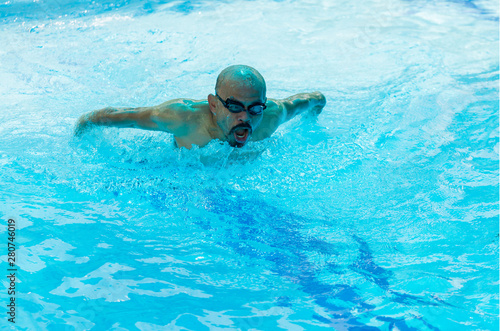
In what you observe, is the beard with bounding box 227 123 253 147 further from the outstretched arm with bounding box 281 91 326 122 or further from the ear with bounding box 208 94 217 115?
the outstretched arm with bounding box 281 91 326 122

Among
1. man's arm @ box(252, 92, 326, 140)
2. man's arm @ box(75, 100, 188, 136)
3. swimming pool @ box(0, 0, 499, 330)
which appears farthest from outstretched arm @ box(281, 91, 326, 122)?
man's arm @ box(75, 100, 188, 136)

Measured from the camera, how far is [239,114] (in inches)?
137

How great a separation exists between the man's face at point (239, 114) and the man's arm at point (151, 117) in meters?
0.29

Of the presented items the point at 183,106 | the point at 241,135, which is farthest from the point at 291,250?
the point at 183,106

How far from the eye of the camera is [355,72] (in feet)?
19.4

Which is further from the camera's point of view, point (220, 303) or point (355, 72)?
point (355, 72)

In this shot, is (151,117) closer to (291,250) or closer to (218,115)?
(218,115)

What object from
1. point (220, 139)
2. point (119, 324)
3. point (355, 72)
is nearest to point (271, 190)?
point (220, 139)

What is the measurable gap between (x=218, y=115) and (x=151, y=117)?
0.47 metres

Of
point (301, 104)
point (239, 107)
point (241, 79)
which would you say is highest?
point (241, 79)

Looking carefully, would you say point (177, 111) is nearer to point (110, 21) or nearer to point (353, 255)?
point (353, 255)

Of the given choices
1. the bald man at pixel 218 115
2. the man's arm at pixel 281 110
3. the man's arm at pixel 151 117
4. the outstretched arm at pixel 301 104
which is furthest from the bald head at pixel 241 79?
the outstretched arm at pixel 301 104

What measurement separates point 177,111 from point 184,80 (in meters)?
1.97

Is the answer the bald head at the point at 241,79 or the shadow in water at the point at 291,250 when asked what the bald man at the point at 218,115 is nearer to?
the bald head at the point at 241,79
